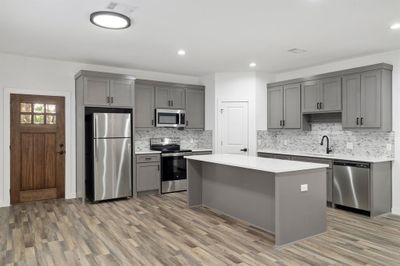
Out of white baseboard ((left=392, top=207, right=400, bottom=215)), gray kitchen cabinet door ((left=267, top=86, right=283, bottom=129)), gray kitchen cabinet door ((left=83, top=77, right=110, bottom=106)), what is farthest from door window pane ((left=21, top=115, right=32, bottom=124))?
white baseboard ((left=392, top=207, right=400, bottom=215))

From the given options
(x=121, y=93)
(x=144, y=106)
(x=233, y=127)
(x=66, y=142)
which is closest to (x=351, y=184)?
(x=233, y=127)

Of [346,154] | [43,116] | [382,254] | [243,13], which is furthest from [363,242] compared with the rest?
[43,116]

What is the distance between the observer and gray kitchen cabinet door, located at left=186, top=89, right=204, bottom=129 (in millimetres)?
6723

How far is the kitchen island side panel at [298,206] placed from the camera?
3.29m

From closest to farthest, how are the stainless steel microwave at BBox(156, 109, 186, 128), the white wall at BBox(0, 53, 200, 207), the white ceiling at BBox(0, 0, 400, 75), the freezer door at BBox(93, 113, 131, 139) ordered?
1. the white ceiling at BBox(0, 0, 400, 75)
2. the white wall at BBox(0, 53, 200, 207)
3. the freezer door at BBox(93, 113, 131, 139)
4. the stainless steel microwave at BBox(156, 109, 186, 128)

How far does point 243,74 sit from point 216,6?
11.6ft

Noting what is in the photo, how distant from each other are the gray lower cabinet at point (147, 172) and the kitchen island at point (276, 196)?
1598 mm

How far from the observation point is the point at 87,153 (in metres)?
5.45

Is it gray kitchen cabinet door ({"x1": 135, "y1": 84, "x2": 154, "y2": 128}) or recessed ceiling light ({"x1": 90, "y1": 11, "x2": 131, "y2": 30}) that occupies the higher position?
recessed ceiling light ({"x1": 90, "y1": 11, "x2": 131, "y2": 30})

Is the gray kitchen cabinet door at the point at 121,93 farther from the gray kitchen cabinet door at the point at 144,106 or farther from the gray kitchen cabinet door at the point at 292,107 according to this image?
the gray kitchen cabinet door at the point at 292,107

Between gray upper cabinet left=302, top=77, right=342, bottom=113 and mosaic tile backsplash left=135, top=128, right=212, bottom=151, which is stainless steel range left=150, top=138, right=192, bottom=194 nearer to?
mosaic tile backsplash left=135, top=128, right=212, bottom=151

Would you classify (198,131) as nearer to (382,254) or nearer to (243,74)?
(243,74)

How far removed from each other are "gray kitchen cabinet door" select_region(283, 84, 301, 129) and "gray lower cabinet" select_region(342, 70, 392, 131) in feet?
3.33

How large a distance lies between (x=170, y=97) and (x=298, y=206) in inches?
156
